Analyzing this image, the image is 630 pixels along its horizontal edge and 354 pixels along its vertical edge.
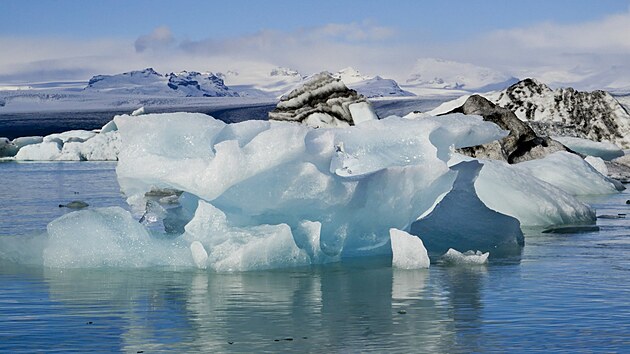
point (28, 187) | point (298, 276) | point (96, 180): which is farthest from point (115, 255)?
point (96, 180)

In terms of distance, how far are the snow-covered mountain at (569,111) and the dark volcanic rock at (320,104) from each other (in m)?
6.40

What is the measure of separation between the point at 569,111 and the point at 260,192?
1910cm

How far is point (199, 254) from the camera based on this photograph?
26.0ft

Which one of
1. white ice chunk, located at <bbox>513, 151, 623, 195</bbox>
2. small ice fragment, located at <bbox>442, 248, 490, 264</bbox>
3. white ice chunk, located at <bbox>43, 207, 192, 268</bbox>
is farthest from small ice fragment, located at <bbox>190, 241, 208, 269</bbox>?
white ice chunk, located at <bbox>513, 151, 623, 195</bbox>

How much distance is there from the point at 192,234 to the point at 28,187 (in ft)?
39.6

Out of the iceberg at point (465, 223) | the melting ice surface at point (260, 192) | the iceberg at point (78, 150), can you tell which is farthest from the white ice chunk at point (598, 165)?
the iceberg at point (78, 150)

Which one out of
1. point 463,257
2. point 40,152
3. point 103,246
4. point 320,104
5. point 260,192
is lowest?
point 463,257

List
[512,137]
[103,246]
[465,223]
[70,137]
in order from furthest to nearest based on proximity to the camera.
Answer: [70,137], [512,137], [465,223], [103,246]

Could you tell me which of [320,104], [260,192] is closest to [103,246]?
[260,192]

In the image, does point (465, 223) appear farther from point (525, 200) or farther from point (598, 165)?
point (598, 165)

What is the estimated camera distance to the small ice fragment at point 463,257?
27.5 ft

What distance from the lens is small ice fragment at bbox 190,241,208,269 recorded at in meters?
7.91

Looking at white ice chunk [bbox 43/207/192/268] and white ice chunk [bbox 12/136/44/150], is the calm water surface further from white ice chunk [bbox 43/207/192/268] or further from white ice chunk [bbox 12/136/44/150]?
white ice chunk [bbox 12/136/44/150]

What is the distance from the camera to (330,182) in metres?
8.06
